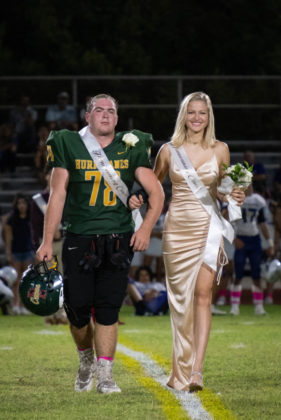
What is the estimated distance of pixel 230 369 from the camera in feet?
29.0

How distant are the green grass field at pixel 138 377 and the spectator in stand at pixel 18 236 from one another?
3307 millimetres

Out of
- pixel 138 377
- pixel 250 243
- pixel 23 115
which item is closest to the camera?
pixel 138 377

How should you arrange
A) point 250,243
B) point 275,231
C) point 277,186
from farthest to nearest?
point 277,186
point 275,231
point 250,243

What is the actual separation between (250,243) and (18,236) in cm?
362

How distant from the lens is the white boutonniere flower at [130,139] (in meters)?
7.43

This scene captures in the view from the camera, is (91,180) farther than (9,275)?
No

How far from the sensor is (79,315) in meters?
7.50

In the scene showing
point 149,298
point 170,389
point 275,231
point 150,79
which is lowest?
point 149,298

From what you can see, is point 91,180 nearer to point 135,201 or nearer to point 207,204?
point 135,201

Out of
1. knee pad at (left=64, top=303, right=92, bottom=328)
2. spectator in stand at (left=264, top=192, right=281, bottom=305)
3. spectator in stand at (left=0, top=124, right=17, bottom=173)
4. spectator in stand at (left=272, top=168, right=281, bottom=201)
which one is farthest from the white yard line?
spectator in stand at (left=0, top=124, right=17, bottom=173)

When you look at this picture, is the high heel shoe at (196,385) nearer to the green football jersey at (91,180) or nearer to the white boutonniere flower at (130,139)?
the green football jersey at (91,180)

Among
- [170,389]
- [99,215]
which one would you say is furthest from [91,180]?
[170,389]

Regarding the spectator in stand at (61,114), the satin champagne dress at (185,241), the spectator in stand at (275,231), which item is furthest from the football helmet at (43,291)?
the spectator in stand at (61,114)

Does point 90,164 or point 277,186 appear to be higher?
point 90,164
